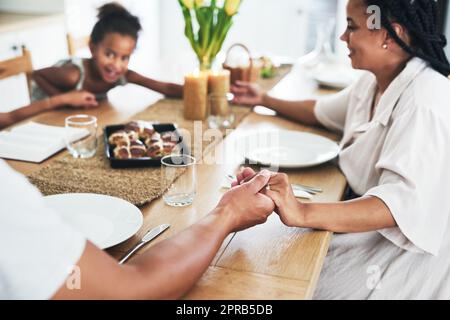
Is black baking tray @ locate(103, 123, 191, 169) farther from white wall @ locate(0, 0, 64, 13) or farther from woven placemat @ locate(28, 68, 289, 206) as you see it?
white wall @ locate(0, 0, 64, 13)

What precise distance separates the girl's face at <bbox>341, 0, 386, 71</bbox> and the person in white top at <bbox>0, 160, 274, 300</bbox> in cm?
85

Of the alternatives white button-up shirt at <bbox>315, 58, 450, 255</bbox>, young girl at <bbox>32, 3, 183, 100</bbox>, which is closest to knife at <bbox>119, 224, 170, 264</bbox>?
white button-up shirt at <bbox>315, 58, 450, 255</bbox>

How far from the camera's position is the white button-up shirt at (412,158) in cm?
132

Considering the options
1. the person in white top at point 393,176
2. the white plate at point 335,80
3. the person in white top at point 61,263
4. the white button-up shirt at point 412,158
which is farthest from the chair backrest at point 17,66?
the person in white top at point 61,263

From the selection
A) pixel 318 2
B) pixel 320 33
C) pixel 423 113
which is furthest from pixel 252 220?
pixel 318 2

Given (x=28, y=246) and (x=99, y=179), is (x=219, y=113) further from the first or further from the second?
(x=28, y=246)

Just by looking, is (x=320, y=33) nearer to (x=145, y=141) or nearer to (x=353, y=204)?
(x=145, y=141)

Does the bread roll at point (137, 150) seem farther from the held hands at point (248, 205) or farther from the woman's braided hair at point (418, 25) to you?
the woman's braided hair at point (418, 25)

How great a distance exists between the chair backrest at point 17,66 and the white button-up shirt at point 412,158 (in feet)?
4.95

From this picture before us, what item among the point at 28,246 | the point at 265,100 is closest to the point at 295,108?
the point at 265,100

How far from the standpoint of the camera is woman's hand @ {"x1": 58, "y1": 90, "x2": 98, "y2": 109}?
211 cm

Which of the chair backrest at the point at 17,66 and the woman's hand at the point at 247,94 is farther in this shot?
the chair backrest at the point at 17,66
